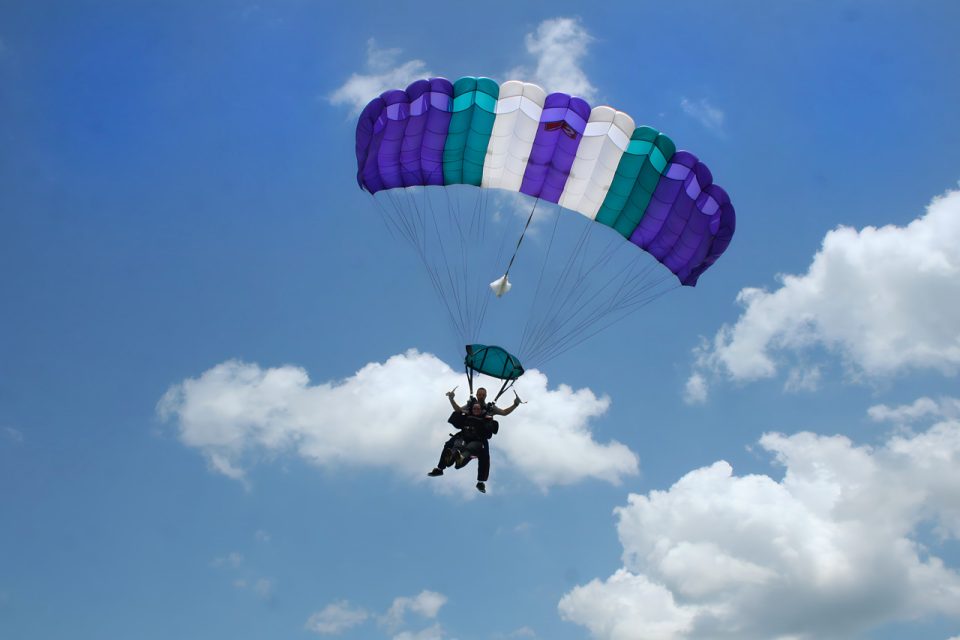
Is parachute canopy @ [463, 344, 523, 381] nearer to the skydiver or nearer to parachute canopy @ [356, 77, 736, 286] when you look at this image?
the skydiver

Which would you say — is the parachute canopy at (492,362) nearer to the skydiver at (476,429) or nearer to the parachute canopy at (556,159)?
the skydiver at (476,429)

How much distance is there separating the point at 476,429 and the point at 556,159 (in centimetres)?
558

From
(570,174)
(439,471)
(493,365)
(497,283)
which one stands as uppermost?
(570,174)

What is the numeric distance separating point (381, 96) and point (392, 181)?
1783mm

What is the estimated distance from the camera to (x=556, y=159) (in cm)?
1936

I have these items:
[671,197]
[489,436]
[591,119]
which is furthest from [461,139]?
[489,436]

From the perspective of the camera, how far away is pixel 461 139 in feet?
Answer: 63.8

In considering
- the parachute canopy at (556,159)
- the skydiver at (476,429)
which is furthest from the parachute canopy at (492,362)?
the parachute canopy at (556,159)

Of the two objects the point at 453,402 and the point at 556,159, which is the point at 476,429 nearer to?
the point at 453,402

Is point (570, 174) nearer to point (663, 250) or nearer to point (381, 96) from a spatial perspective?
point (663, 250)

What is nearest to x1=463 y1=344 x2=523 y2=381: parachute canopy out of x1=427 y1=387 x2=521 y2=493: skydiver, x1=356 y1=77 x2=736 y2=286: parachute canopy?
x1=427 y1=387 x2=521 y2=493: skydiver

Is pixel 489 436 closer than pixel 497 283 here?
Yes

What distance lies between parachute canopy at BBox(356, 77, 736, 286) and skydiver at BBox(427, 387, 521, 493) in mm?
4508

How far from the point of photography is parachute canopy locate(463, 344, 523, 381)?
60.7ft
